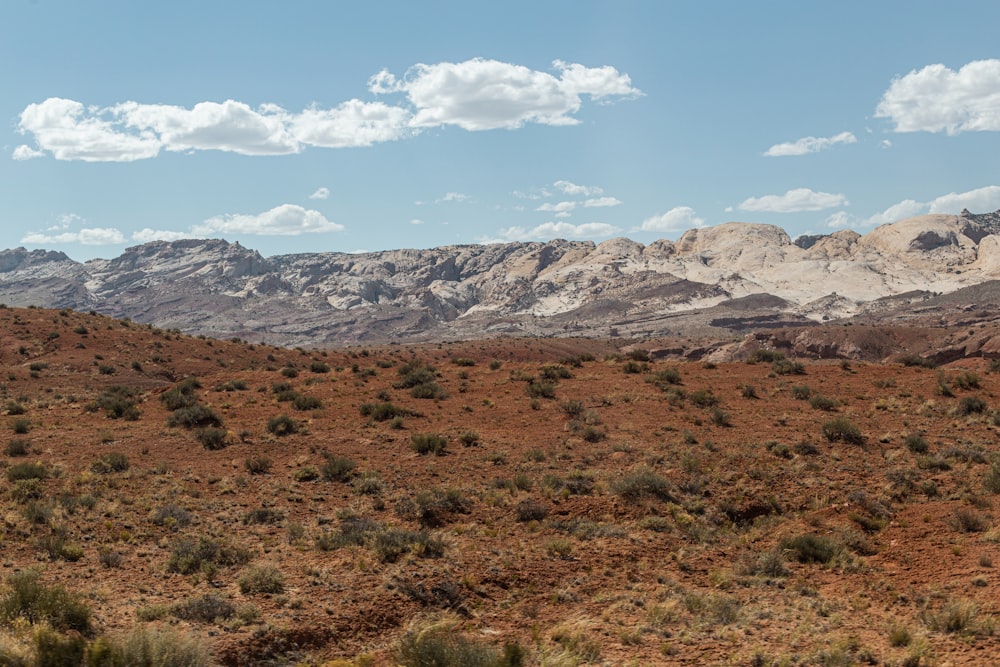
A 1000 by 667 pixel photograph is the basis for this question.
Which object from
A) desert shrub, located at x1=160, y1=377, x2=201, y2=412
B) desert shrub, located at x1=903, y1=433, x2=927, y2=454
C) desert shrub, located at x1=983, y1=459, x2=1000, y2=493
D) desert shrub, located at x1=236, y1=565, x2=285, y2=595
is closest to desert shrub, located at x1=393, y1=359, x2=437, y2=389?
desert shrub, located at x1=160, y1=377, x2=201, y2=412

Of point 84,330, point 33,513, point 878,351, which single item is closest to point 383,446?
point 33,513

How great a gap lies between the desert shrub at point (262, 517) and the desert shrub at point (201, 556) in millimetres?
1940

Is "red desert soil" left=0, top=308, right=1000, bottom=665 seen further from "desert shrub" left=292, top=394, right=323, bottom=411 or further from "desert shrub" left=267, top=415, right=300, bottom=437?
"desert shrub" left=292, top=394, right=323, bottom=411

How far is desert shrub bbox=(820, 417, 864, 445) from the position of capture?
71.3ft

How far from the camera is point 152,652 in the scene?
879 cm

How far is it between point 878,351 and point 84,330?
94.2 meters

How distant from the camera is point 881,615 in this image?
11.0 meters

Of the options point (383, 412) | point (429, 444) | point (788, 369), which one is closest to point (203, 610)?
point (429, 444)

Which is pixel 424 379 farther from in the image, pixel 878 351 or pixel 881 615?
pixel 878 351

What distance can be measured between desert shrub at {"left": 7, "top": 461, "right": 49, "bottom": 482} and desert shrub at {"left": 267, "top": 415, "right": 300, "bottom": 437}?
7.37 metres

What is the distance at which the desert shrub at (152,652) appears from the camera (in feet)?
28.3

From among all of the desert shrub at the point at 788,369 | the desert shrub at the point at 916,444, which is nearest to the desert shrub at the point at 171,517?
the desert shrub at the point at 916,444

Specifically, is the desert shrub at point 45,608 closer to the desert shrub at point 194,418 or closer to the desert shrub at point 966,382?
the desert shrub at point 194,418

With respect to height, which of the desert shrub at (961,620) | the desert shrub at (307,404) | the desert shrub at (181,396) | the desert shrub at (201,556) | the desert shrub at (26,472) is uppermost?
the desert shrub at (181,396)
